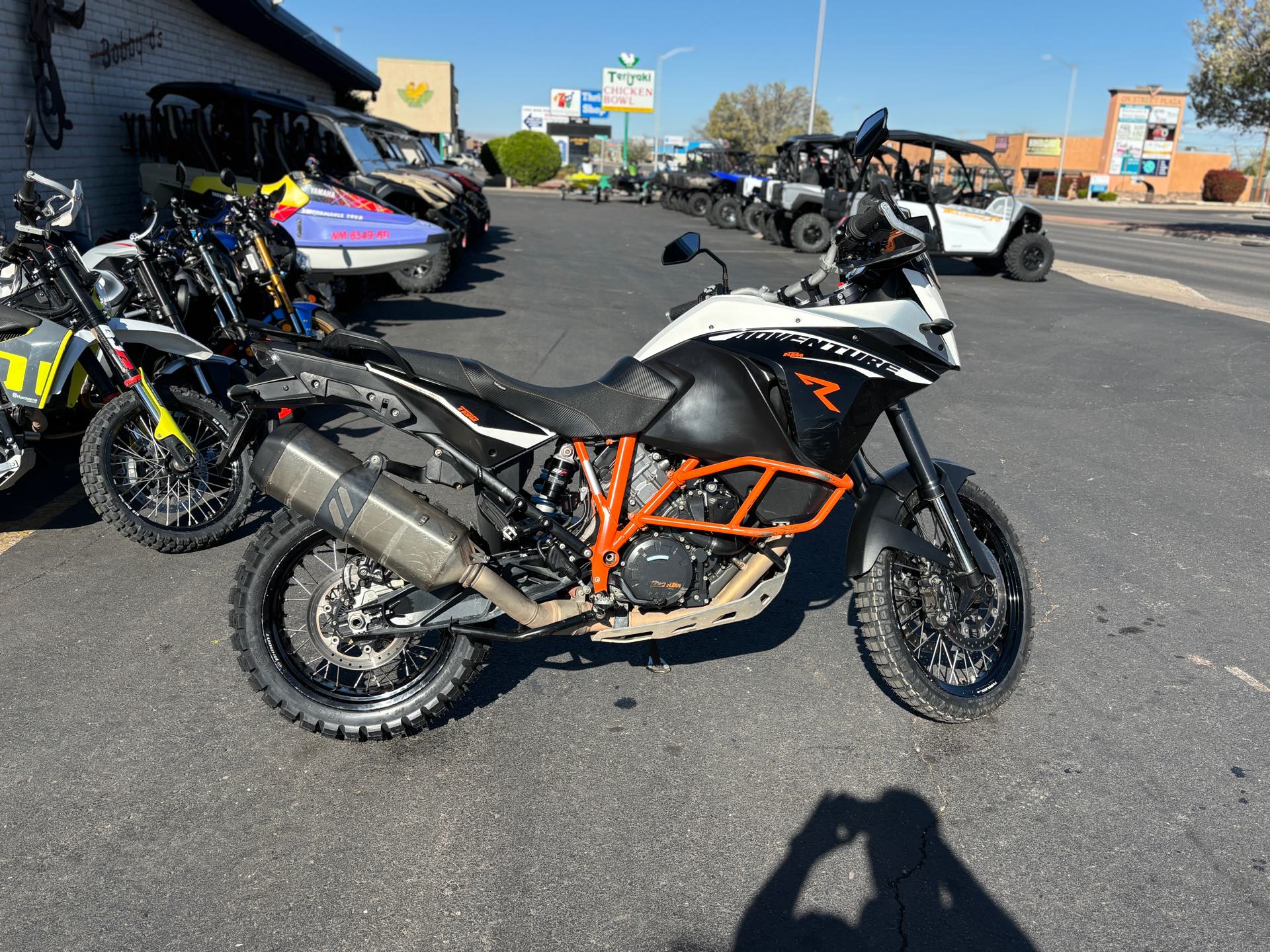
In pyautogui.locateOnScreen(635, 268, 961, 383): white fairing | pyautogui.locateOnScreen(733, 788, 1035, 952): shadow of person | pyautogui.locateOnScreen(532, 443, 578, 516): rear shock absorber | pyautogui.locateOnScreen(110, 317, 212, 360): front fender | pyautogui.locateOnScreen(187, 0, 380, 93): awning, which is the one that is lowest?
pyautogui.locateOnScreen(733, 788, 1035, 952): shadow of person

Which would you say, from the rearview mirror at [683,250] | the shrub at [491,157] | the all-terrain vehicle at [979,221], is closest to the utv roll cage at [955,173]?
the all-terrain vehicle at [979,221]

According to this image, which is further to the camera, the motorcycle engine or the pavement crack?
the motorcycle engine

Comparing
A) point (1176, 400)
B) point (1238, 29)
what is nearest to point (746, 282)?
point (1176, 400)

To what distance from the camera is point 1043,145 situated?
7181 cm

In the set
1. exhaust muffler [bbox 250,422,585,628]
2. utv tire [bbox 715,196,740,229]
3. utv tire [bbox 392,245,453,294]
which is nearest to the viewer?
exhaust muffler [bbox 250,422,585,628]

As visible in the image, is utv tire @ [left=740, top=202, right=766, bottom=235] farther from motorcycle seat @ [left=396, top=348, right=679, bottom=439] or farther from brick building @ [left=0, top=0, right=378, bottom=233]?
motorcycle seat @ [left=396, top=348, right=679, bottom=439]

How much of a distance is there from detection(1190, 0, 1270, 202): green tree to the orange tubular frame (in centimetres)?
2929

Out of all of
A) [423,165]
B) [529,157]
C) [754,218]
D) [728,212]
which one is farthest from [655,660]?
[529,157]

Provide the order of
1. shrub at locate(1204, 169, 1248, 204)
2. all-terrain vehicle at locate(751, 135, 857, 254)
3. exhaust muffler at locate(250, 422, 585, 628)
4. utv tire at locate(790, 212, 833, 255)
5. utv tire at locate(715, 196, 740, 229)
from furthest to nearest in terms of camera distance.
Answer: shrub at locate(1204, 169, 1248, 204), utv tire at locate(715, 196, 740, 229), utv tire at locate(790, 212, 833, 255), all-terrain vehicle at locate(751, 135, 857, 254), exhaust muffler at locate(250, 422, 585, 628)

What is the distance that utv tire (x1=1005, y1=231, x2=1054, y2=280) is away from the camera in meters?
15.8

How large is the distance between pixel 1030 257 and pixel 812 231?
4198mm

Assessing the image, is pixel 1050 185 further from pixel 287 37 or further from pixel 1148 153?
pixel 287 37

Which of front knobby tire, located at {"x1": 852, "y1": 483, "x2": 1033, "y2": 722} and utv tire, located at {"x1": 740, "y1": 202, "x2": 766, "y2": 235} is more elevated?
utv tire, located at {"x1": 740, "y1": 202, "x2": 766, "y2": 235}

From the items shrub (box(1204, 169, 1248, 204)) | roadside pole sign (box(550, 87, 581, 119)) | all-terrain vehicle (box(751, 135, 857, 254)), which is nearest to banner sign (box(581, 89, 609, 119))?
roadside pole sign (box(550, 87, 581, 119))
